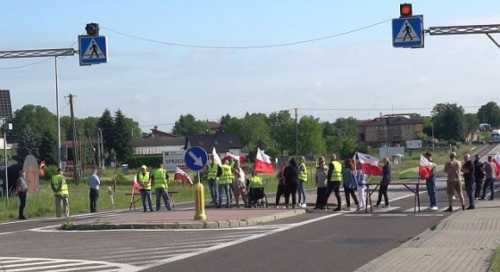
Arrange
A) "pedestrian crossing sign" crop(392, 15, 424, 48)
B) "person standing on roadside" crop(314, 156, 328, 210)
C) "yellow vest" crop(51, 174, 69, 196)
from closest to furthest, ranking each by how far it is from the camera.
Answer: "pedestrian crossing sign" crop(392, 15, 424, 48), "person standing on roadside" crop(314, 156, 328, 210), "yellow vest" crop(51, 174, 69, 196)

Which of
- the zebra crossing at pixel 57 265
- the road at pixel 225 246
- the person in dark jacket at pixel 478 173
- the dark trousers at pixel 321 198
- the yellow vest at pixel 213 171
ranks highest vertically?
the yellow vest at pixel 213 171

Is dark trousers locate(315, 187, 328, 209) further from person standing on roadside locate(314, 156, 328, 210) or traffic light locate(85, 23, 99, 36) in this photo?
traffic light locate(85, 23, 99, 36)

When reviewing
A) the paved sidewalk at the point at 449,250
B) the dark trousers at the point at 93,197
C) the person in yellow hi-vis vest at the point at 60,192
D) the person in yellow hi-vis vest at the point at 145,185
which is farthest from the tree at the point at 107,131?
the paved sidewalk at the point at 449,250

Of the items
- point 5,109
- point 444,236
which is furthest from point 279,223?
point 5,109

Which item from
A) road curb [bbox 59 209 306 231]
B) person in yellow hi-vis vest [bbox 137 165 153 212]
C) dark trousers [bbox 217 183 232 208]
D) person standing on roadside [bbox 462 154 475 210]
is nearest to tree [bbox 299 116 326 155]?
person standing on roadside [bbox 462 154 475 210]

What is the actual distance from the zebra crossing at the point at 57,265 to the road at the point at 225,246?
2cm

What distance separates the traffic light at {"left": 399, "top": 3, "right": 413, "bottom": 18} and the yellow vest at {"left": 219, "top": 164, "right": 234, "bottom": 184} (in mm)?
7932

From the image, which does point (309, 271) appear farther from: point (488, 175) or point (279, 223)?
point (488, 175)

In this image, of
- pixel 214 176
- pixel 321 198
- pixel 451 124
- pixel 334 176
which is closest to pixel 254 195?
pixel 214 176

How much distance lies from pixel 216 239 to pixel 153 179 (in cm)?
1080

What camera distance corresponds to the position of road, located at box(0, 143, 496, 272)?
13953 mm

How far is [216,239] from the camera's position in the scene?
18.3 meters

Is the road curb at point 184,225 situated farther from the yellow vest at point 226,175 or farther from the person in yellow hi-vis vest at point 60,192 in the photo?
the person in yellow hi-vis vest at point 60,192

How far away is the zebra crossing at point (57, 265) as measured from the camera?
13773 millimetres
